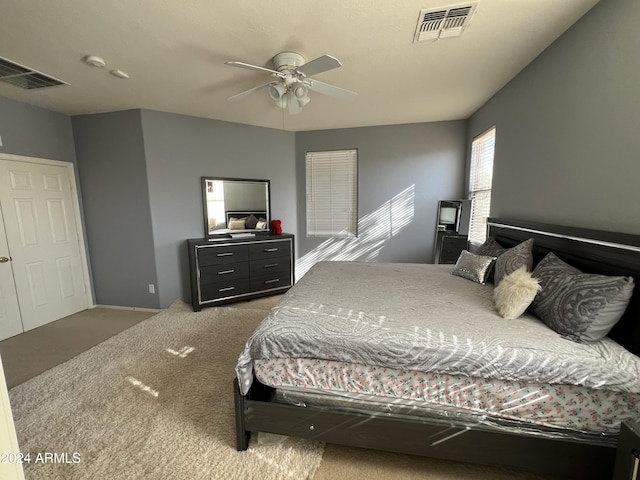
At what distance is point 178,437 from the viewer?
5.31ft

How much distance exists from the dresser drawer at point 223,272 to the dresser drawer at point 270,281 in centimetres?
19

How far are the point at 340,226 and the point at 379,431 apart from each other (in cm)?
346

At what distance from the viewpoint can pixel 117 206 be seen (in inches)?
139

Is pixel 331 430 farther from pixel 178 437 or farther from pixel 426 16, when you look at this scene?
pixel 426 16

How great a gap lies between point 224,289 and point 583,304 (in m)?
3.52

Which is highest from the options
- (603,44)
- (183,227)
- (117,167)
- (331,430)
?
(603,44)

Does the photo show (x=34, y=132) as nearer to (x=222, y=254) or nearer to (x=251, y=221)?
(x=222, y=254)

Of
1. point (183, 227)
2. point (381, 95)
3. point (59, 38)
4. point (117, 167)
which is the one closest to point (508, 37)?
point (381, 95)

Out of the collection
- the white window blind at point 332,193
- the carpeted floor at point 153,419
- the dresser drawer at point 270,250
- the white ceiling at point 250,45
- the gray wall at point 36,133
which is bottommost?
the carpeted floor at point 153,419

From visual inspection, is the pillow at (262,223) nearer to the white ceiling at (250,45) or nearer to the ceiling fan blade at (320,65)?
the white ceiling at (250,45)

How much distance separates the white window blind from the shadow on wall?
0.51ft

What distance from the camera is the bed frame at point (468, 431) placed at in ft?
4.01

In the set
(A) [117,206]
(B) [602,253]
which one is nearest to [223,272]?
(A) [117,206]

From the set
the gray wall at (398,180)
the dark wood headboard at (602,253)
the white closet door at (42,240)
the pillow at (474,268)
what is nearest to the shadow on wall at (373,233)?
the gray wall at (398,180)
